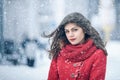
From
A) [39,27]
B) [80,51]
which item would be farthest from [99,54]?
[39,27]

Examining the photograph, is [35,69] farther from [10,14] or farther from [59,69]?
[59,69]

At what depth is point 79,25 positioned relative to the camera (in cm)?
333

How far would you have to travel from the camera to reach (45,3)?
228 inches

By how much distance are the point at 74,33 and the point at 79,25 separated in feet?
0.30

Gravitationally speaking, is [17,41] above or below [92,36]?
below

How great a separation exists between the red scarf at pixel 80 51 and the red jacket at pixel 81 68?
0.03 metres

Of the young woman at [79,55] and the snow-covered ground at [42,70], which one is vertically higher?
the young woman at [79,55]

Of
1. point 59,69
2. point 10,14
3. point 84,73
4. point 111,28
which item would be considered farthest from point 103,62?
point 10,14

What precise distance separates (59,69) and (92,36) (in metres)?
0.45

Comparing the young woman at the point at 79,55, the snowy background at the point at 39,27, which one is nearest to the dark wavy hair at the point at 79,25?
the young woman at the point at 79,55

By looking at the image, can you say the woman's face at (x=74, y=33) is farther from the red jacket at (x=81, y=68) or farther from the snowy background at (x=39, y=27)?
the snowy background at (x=39, y=27)

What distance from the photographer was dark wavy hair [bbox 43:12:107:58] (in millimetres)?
3329

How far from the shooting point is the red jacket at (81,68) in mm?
3197

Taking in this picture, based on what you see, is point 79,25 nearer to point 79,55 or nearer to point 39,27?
point 79,55
